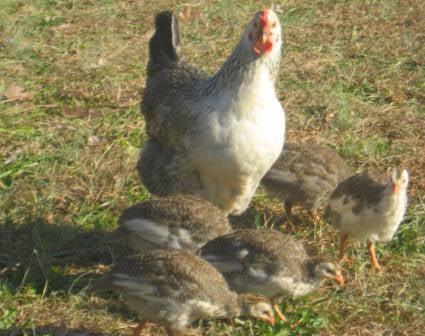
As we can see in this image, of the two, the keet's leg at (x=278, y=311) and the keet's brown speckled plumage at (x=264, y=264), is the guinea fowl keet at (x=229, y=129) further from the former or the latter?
the keet's leg at (x=278, y=311)

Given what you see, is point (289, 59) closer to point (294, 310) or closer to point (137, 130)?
point (137, 130)

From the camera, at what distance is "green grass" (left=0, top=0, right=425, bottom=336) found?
4.59 metres

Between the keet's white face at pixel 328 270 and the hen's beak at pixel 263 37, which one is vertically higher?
the hen's beak at pixel 263 37

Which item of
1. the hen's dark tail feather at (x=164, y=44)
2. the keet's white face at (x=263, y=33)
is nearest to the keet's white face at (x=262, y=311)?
the keet's white face at (x=263, y=33)

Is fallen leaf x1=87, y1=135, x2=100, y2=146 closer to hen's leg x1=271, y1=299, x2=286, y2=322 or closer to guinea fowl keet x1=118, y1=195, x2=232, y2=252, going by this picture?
guinea fowl keet x1=118, y1=195, x2=232, y2=252

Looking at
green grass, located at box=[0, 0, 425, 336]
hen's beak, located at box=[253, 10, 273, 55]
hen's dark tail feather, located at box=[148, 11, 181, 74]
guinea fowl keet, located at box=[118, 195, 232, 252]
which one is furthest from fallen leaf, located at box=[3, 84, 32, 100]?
hen's beak, located at box=[253, 10, 273, 55]

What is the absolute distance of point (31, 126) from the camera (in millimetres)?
6504

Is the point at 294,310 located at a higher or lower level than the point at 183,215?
lower

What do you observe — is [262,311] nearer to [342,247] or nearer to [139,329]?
[139,329]

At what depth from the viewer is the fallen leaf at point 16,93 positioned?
22.7ft

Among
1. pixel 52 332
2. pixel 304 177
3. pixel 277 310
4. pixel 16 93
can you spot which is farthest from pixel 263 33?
pixel 16 93

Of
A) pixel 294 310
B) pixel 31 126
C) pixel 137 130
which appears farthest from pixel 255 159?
pixel 31 126

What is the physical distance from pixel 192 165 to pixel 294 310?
3.37 feet

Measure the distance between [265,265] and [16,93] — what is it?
340 centimetres
